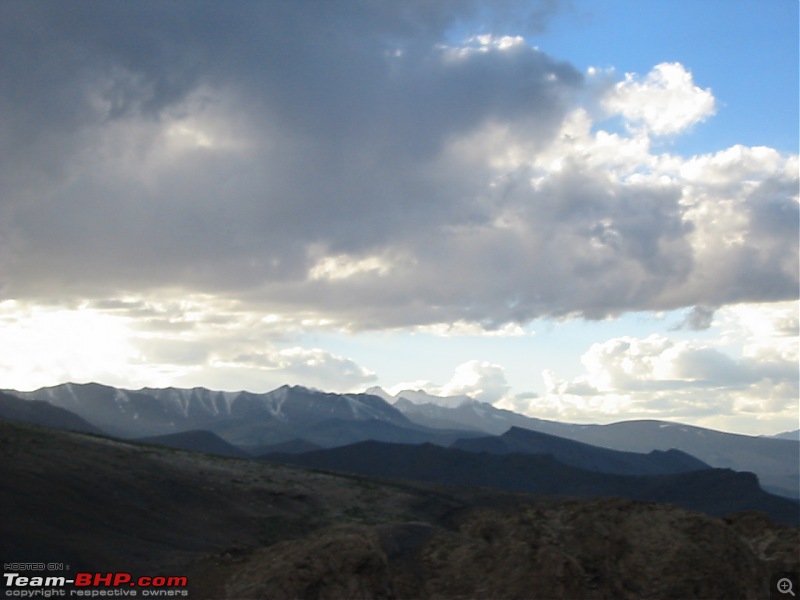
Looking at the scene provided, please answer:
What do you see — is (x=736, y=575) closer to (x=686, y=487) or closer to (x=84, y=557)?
(x=84, y=557)

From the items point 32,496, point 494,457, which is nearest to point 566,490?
point 494,457

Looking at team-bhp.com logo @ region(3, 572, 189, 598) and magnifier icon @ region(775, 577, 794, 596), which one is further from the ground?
magnifier icon @ region(775, 577, 794, 596)

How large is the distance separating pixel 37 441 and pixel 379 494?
24.5 metres

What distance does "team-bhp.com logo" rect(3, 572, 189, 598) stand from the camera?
27141 mm

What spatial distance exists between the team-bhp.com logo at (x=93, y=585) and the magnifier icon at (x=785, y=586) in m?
22.2

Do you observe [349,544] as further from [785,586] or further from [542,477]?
[542,477]

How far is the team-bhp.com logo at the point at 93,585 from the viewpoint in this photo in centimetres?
2714

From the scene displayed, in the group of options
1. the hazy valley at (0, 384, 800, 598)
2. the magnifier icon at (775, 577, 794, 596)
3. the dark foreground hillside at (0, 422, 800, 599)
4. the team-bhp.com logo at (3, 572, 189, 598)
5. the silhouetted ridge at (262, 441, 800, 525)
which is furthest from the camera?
the silhouetted ridge at (262, 441, 800, 525)

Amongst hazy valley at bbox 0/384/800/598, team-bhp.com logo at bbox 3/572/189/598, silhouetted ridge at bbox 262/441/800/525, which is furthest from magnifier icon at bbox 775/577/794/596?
silhouetted ridge at bbox 262/441/800/525

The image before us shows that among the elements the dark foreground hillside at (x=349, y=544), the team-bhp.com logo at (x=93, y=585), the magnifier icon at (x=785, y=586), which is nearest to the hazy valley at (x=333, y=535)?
the dark foreground hillside at (x=349, y=544)

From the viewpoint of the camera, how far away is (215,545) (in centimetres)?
3972

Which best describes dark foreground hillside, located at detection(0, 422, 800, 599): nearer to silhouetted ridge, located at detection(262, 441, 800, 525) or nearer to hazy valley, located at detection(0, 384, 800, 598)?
hazy valley, located at detection(0, 384, 800, 598)

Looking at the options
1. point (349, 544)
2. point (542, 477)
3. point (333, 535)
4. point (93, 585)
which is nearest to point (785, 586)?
point (349, 544)

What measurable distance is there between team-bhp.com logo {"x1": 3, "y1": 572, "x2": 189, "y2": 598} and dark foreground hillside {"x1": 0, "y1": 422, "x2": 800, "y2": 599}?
834 mm
